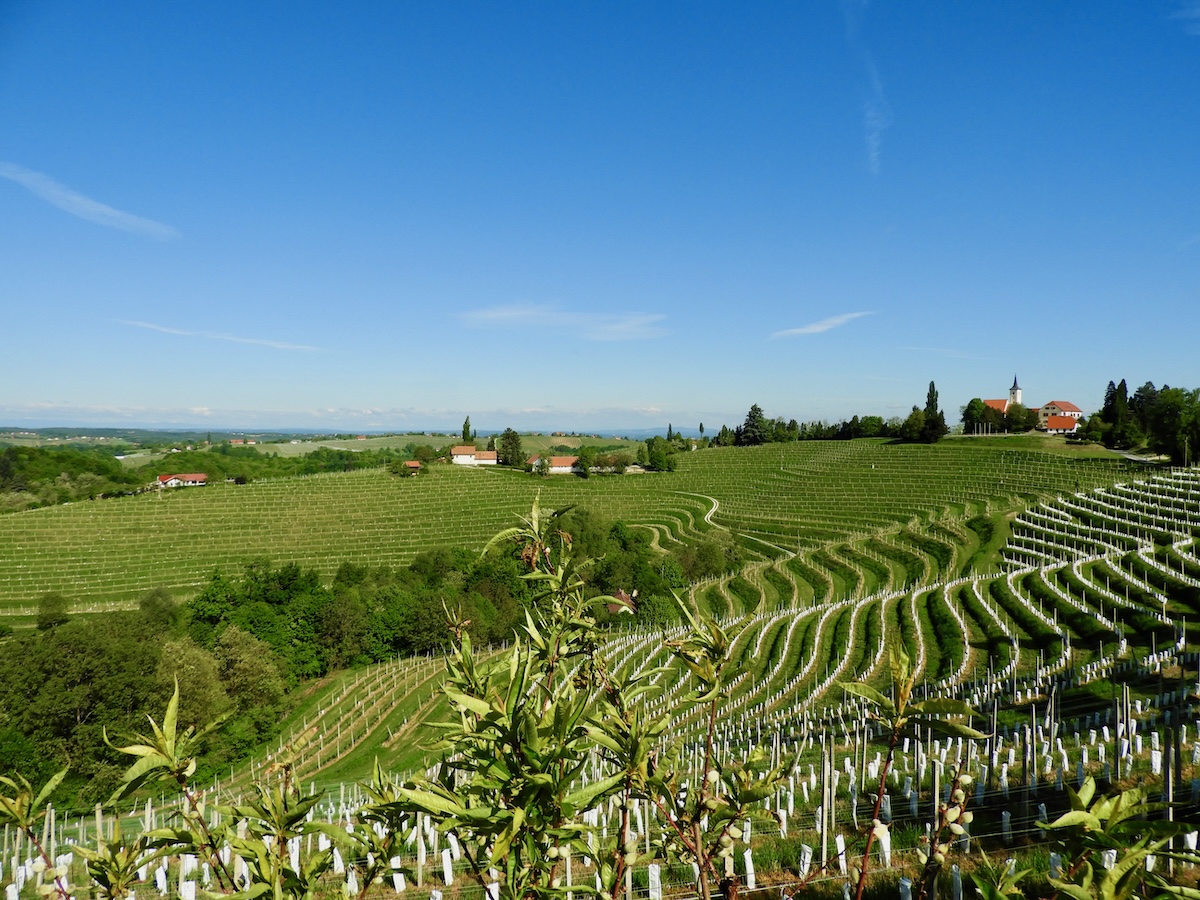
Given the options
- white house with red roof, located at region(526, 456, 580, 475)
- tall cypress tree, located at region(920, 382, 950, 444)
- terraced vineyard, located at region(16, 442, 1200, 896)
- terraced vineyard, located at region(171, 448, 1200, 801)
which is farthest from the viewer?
white house with red roof, located at region(526, 456, 580, 475)

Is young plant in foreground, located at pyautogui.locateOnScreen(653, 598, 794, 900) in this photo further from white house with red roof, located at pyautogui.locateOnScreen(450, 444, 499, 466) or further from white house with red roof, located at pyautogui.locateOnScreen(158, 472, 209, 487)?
white house with red roof, located at pyautogui.locateOnScreen(158, 472, 209, 487)

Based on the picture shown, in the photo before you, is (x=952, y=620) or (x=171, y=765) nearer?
(x=171, y=765)

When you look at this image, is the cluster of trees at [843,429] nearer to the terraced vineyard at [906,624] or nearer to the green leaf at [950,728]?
the terraced vineyard at [906,624]

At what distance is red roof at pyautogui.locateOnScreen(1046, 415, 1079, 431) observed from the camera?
3638 inches

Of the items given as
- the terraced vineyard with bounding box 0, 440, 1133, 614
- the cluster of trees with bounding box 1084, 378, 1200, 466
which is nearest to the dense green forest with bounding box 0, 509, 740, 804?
the terraced vineyard with bounding box 0, 440, 1133, 614

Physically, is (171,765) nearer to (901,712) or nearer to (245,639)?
(901,712)

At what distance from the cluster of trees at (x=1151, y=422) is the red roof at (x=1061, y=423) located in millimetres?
5729

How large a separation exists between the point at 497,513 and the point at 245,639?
41099 mm

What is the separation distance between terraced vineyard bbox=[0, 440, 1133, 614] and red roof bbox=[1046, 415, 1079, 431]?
22.4 m

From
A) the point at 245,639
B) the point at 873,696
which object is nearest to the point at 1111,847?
the point at 873,696

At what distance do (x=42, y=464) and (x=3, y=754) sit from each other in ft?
Answer: 382

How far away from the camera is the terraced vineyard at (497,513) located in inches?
2191

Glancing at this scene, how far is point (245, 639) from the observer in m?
34.8

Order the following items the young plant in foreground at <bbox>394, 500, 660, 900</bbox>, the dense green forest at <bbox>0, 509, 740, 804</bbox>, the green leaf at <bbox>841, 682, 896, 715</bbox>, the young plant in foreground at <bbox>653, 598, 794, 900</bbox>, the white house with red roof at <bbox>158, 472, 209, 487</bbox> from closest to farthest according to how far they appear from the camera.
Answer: the young plant in foreground at <bbox>394, 500, 660, 900</bbox> → the green leaf at <bbox>841, 682, 896, 715</bbox> → the young plant in foreground at <bbox>653, 598, 794, 900</bbox> → the dense green forest at <bbox>0, 509, 740, 804</bbox> → the white house with red roof at <bbox>158, 472, 209, 487</bbox>
